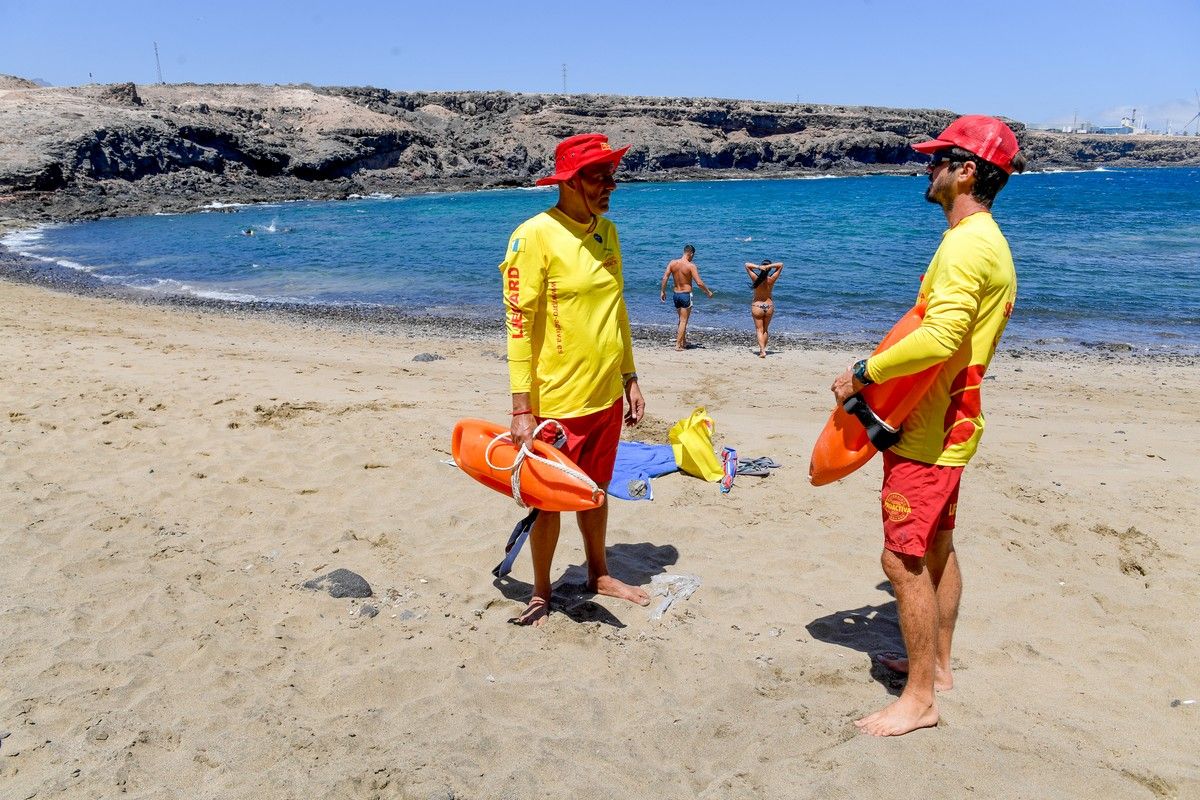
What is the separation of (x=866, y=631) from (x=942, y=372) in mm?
1567

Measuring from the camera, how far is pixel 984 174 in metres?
2.83

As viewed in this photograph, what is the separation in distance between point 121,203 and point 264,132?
24735mm

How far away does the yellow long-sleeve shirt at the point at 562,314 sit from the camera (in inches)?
135

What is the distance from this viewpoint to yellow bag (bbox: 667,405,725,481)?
589 centimetres

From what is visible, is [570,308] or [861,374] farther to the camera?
[570,308]

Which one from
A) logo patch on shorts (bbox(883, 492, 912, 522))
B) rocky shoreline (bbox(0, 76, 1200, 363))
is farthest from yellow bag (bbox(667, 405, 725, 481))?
rocky shoreline (bbox(0, 76, 1200, 363))

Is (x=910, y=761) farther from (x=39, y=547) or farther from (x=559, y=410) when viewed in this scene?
(x=39, y=547)

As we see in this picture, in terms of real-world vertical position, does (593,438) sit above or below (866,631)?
above

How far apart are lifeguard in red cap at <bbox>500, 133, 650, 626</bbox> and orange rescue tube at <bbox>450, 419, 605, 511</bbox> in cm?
11

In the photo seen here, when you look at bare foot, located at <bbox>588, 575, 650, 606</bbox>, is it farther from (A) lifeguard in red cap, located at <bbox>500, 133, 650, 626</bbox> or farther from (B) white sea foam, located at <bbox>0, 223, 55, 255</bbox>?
(B) white sea foam, located at <bbox>0, 223, 55, 255</bbox>

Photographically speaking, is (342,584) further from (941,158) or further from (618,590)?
(941,158)

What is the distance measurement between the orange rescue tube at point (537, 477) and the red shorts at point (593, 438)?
10 centimetres

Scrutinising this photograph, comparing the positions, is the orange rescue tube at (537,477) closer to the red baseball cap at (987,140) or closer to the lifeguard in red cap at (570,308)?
the lifeguard in red cap at (570,308)

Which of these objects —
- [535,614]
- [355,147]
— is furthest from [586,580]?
[355,147]
